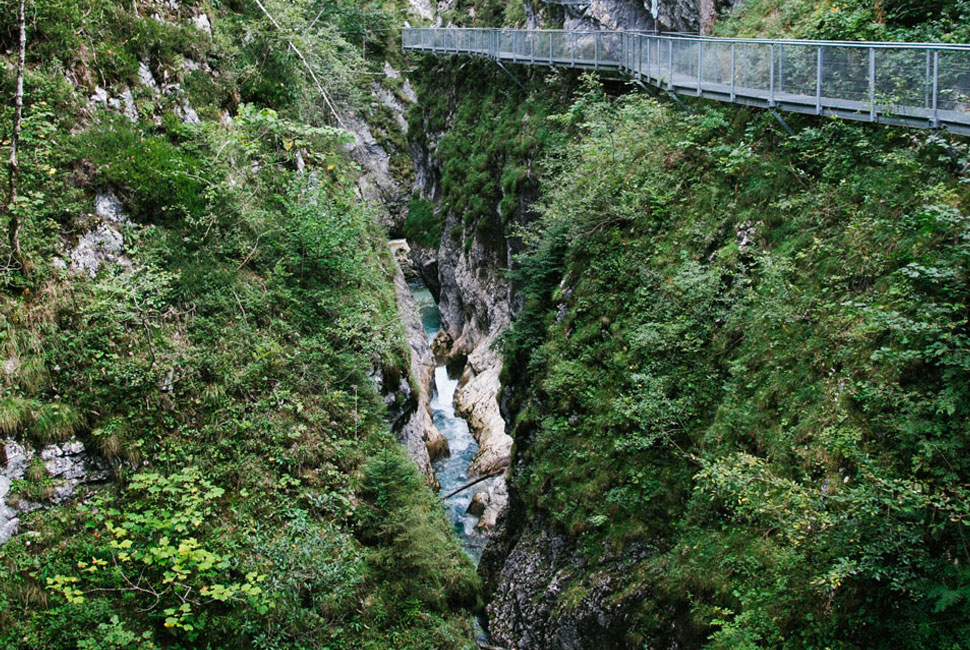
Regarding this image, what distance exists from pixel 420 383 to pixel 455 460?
3.70 meters

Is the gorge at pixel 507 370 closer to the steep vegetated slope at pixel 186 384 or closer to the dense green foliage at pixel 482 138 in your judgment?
the steep vegetated slope at pixel 186 384

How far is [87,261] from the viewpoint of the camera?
8883mm

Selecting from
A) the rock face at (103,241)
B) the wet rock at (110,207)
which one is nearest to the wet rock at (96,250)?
the rock face at (103,241)

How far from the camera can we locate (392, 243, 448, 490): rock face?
15.4 meters

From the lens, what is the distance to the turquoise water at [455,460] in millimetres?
18719

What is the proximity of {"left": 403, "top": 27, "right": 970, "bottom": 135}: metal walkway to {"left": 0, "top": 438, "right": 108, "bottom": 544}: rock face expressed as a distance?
12.2 m

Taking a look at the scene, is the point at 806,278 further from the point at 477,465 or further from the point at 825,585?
the point at 477,465

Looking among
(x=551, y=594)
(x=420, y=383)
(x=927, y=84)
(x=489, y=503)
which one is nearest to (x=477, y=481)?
(x=489, y=503)

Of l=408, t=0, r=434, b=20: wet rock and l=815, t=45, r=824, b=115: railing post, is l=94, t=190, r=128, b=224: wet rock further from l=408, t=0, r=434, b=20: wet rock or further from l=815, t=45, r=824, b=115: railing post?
l=408, t=0, r=434, b=20: wet rock

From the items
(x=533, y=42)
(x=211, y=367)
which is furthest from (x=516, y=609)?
(x=533, y=42)

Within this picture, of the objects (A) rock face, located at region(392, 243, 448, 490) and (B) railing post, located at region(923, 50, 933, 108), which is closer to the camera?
(B) railing post, located at region(923, 50, 933, 108)

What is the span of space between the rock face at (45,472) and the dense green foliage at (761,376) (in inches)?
309

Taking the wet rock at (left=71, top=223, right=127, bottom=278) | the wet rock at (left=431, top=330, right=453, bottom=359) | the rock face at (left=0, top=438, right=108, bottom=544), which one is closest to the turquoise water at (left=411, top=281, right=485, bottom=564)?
the wet rock at (left=431, top=330, right=453, bottom=359)

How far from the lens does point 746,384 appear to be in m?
9.79
